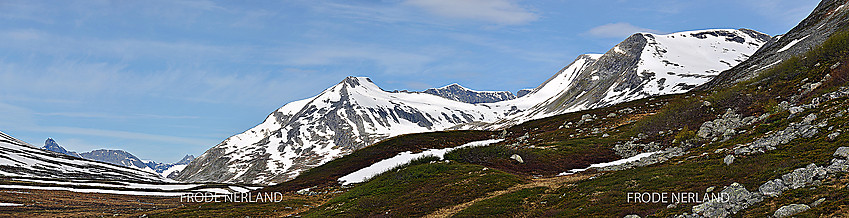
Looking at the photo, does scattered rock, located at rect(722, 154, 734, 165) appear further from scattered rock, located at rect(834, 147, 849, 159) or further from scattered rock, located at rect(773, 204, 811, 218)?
scattered rock, located at rect(773, 204, 811, 218)

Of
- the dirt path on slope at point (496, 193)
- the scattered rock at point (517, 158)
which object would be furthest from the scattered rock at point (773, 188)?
the scattered rock at point (517, 158)

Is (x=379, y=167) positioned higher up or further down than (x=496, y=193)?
higher up

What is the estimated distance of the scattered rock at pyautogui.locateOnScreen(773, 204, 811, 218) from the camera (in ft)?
55.3

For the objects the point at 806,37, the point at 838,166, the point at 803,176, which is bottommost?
the point at 803,176

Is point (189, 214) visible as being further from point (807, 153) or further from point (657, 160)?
point (807, 153)

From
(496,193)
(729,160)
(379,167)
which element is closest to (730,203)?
(729,160)

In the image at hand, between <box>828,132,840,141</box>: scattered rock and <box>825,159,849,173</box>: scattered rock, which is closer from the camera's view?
<box>825,159,849,173</box>: scattered rock

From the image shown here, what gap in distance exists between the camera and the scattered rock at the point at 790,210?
16.8 m

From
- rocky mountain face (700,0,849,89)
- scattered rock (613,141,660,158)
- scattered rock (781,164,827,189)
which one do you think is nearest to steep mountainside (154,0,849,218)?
scattered rock (781,164,827,189)

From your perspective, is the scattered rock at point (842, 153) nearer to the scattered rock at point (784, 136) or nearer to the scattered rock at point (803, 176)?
the scattered rock at point (803, 176)

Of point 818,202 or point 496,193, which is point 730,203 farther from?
point 496,193

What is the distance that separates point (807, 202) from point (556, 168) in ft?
115

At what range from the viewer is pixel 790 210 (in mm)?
17062

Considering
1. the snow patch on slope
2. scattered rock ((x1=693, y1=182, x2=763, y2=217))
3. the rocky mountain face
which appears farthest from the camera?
the rocky mountain face
